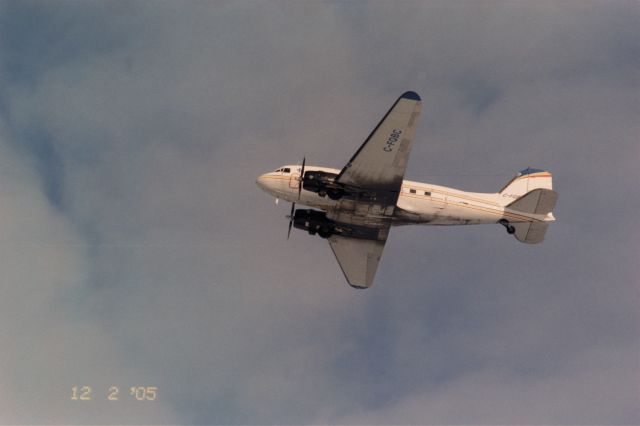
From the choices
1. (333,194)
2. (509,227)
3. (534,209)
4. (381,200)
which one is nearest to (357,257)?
(381,200)

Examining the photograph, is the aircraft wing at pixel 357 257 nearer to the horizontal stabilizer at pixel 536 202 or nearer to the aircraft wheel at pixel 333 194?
the aircraft wheel at pixel 333 194

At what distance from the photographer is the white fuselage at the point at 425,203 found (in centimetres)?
4262

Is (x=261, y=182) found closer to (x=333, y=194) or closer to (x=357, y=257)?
(x=333, y=194)

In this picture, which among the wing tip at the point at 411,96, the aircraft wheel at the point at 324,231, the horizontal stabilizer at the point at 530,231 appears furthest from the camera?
the aircraft wheel at the point at 324,231

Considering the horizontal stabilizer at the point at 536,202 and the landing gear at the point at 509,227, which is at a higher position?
the horizontal stabilizer at the point at 536,202

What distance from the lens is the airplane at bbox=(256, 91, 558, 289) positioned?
3888cm

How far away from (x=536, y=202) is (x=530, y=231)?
2175 millimetres

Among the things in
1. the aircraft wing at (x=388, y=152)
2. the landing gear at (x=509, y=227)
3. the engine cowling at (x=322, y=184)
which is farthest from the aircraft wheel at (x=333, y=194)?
the landing gear at (x=509, y=227)

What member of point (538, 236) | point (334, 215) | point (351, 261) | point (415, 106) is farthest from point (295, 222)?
point (538, 236)

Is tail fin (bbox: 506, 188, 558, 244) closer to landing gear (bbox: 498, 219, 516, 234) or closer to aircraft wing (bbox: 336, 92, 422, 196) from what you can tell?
landing gear (bbox: 498, 219, 516, 234)

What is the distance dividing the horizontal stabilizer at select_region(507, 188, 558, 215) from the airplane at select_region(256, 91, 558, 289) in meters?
0.07

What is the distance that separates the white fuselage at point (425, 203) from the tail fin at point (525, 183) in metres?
2.47

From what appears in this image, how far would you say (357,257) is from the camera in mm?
47562

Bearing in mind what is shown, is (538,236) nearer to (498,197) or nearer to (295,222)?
(498,197)
